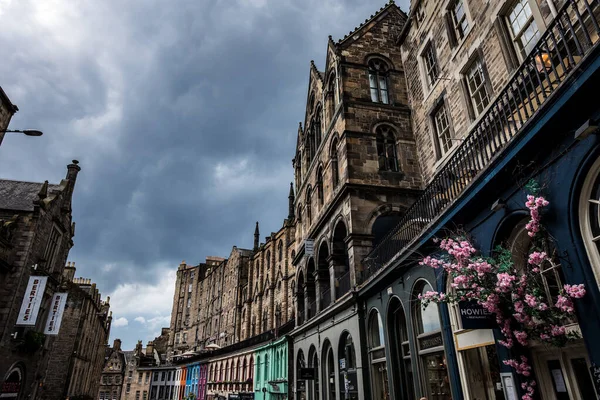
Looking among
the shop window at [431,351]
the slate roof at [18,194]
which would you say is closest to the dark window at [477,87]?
the shop window at [431,351]

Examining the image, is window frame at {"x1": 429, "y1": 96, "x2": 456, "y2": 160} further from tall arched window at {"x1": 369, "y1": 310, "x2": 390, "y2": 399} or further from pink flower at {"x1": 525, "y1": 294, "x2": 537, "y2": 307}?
pink flower at {"x1": 525, "y1": 294, "x2": 537, "y2": 307}

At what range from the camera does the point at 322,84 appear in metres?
23.8

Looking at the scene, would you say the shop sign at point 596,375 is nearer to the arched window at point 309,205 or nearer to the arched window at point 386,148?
the arched window at point 386,148

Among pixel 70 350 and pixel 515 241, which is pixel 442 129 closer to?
pixel 515 241

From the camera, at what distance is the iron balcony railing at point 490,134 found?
7.38 m

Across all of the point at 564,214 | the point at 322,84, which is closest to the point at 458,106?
the point at 564,214

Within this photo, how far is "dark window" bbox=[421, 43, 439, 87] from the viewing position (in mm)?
15750

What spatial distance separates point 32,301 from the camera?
20141mm

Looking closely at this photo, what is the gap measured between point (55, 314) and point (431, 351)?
895 inches

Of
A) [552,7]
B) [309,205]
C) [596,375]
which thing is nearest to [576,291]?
[596,375]

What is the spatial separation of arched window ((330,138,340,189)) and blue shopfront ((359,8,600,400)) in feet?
23.5

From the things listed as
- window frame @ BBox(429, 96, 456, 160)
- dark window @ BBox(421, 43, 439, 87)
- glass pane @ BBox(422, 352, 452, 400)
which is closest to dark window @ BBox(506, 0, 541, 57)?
window frame @ BBox(429, 96, 456, 160)

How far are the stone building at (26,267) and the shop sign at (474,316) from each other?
→ 20.9 meters

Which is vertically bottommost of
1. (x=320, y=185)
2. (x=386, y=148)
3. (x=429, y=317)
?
(x=429, y=317)
